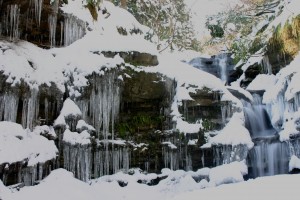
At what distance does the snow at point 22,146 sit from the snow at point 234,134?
4.05 meters

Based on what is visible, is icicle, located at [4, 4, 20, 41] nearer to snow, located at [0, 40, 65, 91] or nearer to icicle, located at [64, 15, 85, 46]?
snow, located at [0, 40, 65, 91]

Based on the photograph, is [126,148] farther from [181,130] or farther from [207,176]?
[207,176]

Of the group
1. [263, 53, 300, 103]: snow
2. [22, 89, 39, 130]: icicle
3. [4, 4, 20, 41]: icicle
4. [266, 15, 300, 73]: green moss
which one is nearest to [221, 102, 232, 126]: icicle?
[263, 53, 300, 103]: snow

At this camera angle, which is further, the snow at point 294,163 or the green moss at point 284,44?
the green moss at point 284,44

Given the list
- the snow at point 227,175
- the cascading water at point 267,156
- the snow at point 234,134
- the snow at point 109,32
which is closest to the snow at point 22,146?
the snow at point 109,32

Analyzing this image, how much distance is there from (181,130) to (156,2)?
932 centimetres

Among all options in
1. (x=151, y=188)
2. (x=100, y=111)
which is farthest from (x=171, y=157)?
(x=100, y=111)

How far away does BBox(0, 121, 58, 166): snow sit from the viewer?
6.57 metres

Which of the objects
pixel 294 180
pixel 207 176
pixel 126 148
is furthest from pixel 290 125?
pixel 294 180

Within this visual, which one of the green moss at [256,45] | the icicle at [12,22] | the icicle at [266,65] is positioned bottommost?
the icicle at [266,65]

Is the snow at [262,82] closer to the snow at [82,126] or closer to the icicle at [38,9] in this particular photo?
the snow at [82,126]

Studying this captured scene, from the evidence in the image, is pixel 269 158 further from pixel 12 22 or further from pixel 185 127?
pixel 12 22

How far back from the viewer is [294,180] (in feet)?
12.5

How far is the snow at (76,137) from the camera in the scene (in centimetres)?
791
